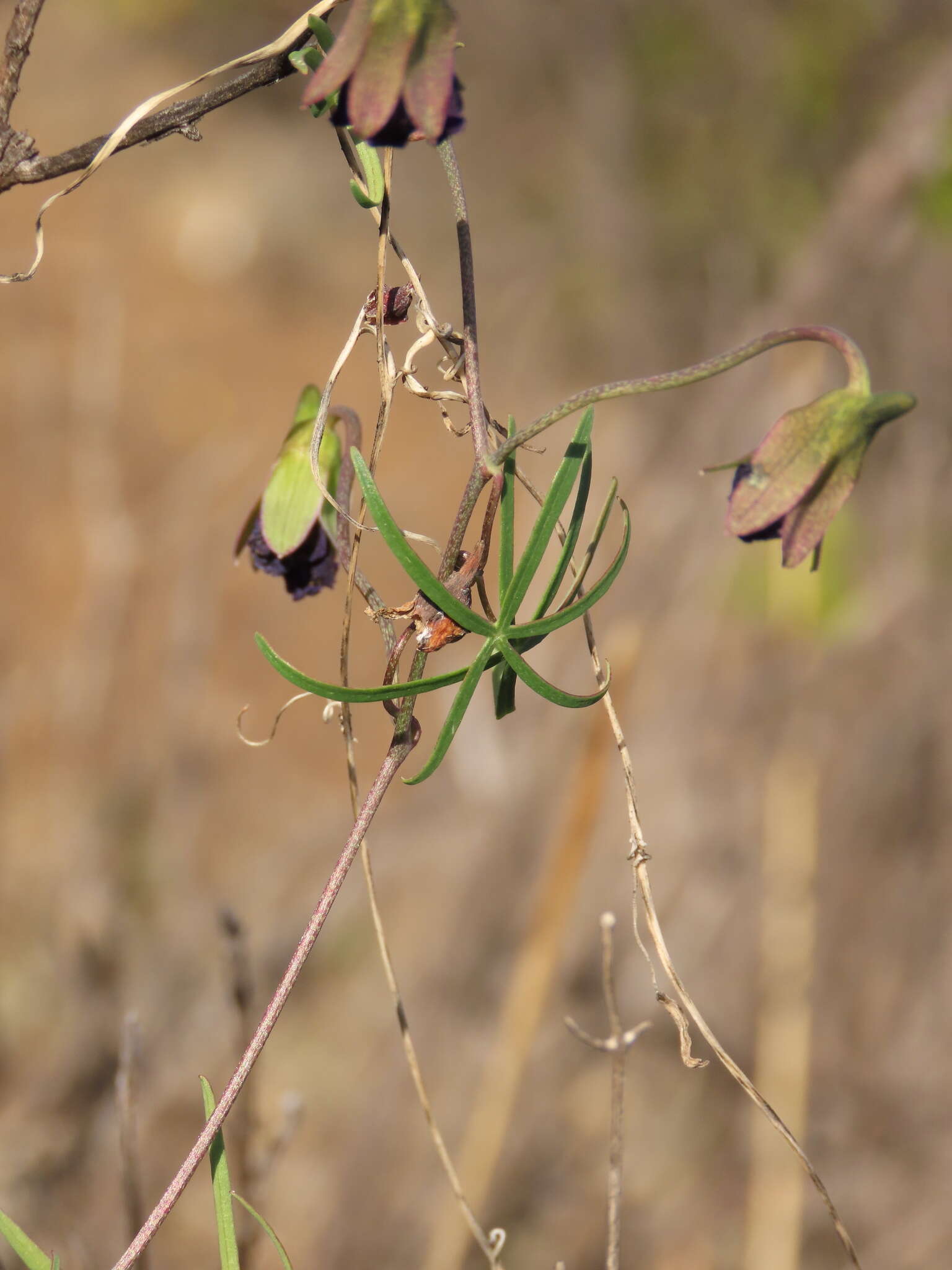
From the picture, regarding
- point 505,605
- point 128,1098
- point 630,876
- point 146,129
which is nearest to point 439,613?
point 505,605

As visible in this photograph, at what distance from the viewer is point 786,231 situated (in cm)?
323

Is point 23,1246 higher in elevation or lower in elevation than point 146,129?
lower

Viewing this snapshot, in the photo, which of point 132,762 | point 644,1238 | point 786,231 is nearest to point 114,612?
point 132,762

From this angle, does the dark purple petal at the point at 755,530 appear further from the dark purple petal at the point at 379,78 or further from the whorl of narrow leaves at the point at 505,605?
the dark purple petal at the point at 379,78

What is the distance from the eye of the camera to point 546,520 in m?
0.47

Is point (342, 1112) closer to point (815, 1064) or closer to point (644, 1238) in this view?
point (644, 1238)

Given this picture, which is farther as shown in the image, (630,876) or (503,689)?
(630,876)

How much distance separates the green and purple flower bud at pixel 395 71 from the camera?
0.39 meters

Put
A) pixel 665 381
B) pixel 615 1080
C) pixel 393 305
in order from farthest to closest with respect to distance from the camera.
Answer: pixel 615 1080, pixel 393 305, pixel 665 381

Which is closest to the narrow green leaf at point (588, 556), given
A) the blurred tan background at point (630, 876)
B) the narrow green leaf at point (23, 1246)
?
the narrow green leaf at point (23, 1246)

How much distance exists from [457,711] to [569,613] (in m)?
0.06

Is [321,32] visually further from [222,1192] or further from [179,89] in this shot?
[222,1192]

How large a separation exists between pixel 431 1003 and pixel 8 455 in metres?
3.17

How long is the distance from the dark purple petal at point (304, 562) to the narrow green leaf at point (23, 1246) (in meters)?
0.32
